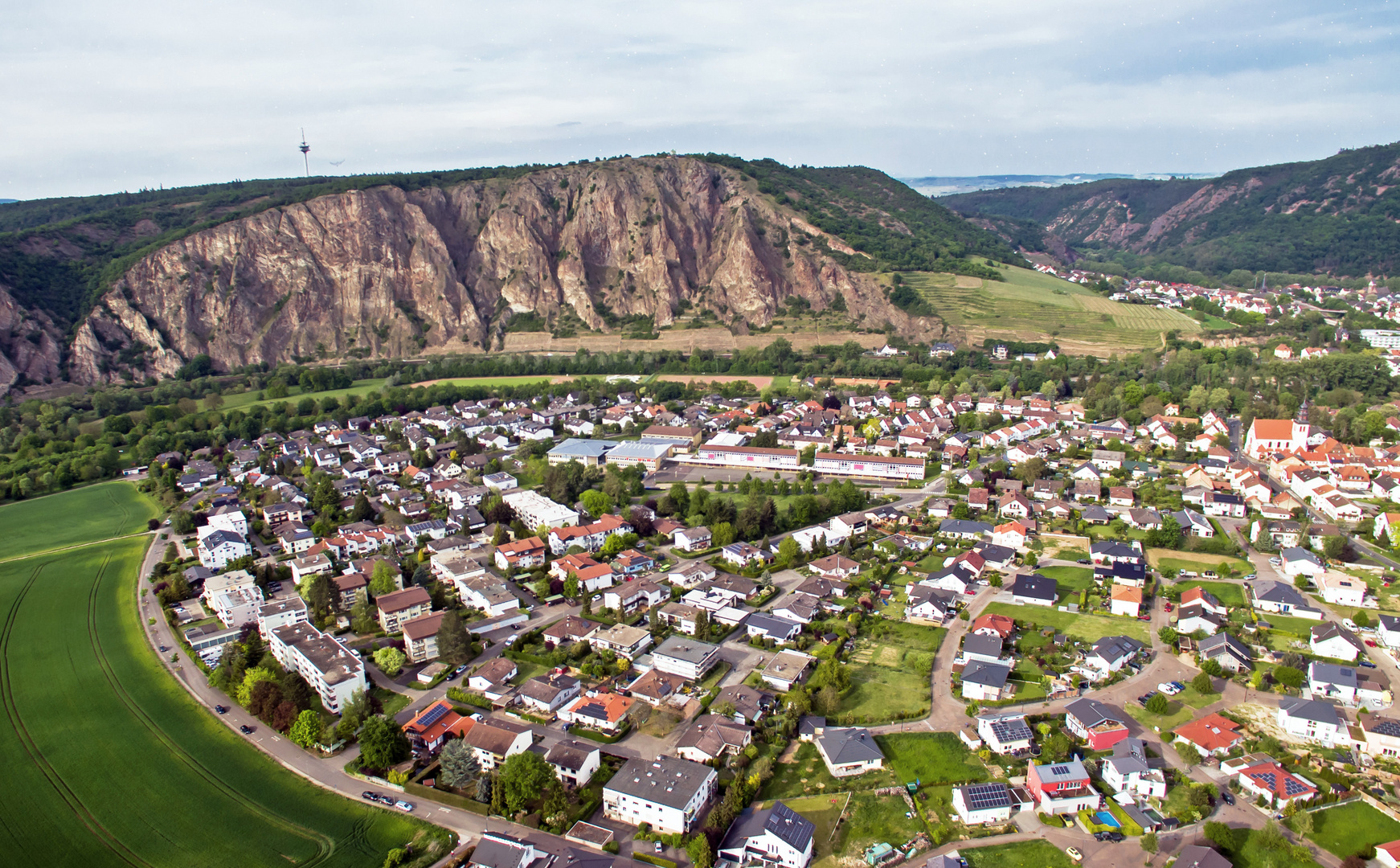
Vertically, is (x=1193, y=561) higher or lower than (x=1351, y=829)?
higher

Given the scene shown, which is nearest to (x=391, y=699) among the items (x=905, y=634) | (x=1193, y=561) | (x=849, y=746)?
(x=849, y=746)

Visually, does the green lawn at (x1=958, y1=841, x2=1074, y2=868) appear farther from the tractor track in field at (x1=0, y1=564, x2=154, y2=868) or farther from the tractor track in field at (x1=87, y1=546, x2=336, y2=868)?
the tractor track in field at (x1=0, y1=564, x2=154, y2=868)

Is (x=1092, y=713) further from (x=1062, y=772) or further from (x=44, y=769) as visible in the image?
(x=44, y=769)

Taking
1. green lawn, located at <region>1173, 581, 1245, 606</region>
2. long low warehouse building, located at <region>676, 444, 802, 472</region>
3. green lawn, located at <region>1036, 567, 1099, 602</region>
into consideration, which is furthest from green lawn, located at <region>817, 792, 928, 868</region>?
long low warehouse building, located at <region>676, 444, 802, 472</region>

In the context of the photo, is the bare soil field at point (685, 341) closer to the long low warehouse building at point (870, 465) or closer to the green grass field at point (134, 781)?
the long low warehouse building at point (870, 465)

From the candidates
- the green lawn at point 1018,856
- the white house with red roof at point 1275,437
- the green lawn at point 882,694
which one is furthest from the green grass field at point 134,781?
the white house with red roof at point 1275,437

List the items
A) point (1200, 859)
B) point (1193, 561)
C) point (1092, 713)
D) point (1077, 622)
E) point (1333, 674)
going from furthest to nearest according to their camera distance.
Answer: point (1193, 561), point (1077, 622), point (1333, 674), point (1092, 713), point (1200, 859)

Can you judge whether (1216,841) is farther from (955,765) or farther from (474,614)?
(474,614)
